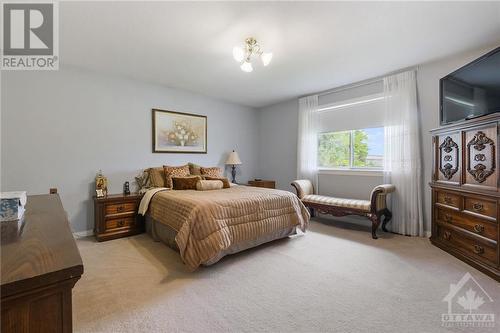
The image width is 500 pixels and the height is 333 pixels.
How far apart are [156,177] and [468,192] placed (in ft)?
13.4


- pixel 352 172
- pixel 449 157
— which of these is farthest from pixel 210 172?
pixel 449 157

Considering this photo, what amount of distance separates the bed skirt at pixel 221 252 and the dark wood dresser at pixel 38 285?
5.87ft

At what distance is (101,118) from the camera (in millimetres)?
3506

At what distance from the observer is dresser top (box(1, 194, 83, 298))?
53 centimetres

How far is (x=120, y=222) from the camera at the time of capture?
10.9ft

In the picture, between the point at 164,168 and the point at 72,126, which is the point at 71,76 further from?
the point at 164,168

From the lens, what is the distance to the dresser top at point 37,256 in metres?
0.53

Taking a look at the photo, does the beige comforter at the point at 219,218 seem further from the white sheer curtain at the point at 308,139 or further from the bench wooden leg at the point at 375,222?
the white sheer curtain at the point at 308,139

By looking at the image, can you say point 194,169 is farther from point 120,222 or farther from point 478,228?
point 478,228

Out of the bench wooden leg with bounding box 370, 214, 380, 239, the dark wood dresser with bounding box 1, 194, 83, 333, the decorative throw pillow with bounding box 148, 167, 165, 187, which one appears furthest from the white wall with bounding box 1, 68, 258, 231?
the bench wooden leg with bounding box 370, 214, 380, 239

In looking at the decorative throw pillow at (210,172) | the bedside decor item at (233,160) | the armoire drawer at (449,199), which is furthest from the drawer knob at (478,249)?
the bedside decor item at (233,160)

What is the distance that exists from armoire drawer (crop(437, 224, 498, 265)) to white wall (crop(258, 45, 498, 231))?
0.57m

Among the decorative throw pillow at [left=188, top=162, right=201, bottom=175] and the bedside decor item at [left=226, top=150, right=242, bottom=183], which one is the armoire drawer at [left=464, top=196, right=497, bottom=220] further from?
the decorative throw pillow at [left=188, top=162, right=201, bottom=175]

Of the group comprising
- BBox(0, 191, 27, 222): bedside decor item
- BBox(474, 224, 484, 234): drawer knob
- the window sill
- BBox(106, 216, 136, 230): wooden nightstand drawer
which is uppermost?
the window sill
